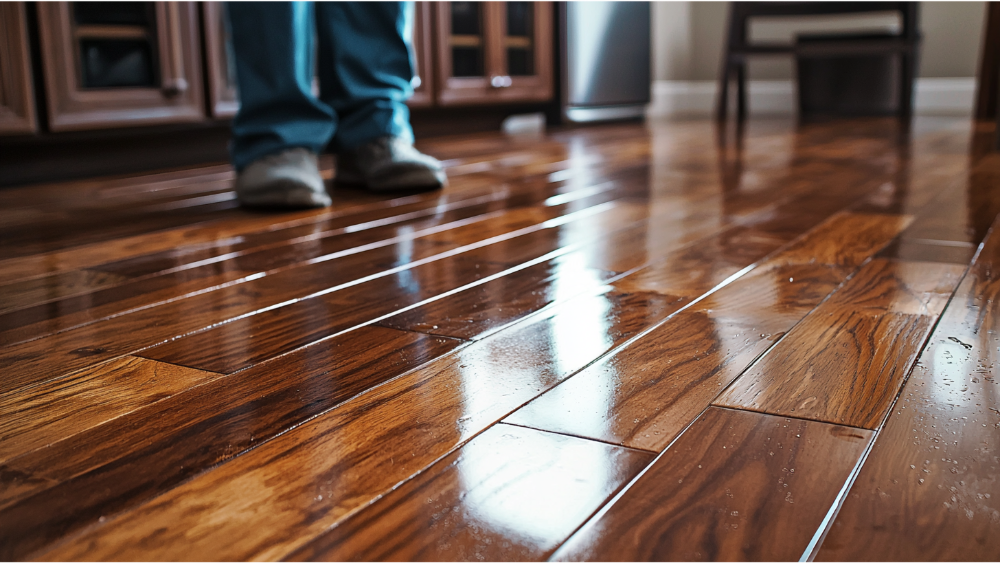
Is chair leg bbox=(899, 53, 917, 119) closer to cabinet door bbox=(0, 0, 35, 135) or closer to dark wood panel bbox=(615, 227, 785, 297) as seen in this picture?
dark wood panel bbox=(615, 227, 785, 297)

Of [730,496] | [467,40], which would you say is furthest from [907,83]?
[730,496]

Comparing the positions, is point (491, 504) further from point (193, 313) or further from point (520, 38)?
point (520, 38)

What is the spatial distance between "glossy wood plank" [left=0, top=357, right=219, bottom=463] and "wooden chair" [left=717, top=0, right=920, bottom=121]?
329 cm

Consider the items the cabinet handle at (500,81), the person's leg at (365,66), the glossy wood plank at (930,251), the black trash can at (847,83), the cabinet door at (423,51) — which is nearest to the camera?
the glossy wood plank at (930,251)

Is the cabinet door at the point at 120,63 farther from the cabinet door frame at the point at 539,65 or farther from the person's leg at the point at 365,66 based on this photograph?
the cabinet door frame at the point at 539,65

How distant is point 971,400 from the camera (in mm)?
529

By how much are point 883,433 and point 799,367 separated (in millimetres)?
111

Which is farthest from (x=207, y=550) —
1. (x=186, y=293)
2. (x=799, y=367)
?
(x=186, y=293)

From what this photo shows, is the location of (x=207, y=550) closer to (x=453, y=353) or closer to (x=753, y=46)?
(x=453, y=353)

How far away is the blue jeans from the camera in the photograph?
133cm

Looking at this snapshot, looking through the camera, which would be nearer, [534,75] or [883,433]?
[883,433]

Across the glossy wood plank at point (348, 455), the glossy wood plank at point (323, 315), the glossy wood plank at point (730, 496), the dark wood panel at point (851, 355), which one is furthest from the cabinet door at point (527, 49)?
the glossy wood plank at point (730, 496)

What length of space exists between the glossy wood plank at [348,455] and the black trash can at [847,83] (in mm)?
3438

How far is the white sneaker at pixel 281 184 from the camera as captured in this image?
1.31 metres
